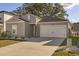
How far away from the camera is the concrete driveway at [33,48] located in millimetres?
8375

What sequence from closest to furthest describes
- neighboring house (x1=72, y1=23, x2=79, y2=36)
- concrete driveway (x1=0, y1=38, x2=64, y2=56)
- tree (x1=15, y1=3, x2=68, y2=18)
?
concrete driveway (x1=0, y1=38, x2=64, y2=56) < tree (x1=15, y1=3, x2=68, y2=18) < neighboring house (x1=72, y1=23, x2=79, y2=36)

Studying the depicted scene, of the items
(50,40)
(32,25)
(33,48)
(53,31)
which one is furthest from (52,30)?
(33,48)

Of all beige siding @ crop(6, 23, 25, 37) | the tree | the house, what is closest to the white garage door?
the house

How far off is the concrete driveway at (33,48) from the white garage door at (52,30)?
8.8 inches

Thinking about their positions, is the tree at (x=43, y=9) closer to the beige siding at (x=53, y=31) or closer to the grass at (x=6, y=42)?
the beige siding at (x=53, y=31)

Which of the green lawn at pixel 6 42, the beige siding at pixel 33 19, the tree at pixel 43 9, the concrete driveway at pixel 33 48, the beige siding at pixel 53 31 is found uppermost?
the tree at pixel 43 9

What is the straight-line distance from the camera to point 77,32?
9.03m

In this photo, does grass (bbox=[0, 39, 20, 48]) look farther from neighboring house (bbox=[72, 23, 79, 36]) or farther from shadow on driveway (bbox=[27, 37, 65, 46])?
neighboring house (bbox=[72, 23, 79, 36])

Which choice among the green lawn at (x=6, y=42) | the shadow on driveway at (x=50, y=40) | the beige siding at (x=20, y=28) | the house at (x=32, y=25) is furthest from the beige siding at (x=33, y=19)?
the green lawn at (x=6, y=42)

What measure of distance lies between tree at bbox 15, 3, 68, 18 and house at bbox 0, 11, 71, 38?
18 cm

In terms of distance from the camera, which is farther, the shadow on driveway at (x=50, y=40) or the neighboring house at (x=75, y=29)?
the shadow on driveway at (x=50, y=40)

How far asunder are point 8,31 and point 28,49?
122 cm

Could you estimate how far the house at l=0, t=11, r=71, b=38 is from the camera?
909 cm

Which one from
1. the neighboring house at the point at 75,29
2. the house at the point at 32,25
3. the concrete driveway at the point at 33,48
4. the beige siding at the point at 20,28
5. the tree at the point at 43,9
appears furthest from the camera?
the beige siding at the point at 20,28
